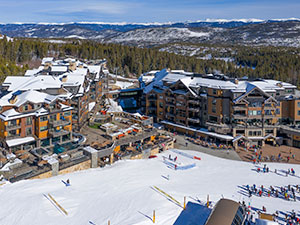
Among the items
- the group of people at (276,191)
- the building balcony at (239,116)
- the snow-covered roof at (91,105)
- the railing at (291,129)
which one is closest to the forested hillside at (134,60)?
the railing at (291,129)

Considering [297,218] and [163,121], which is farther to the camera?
[163,121]

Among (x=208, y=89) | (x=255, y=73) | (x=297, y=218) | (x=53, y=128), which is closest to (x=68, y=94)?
(x=53, y=128)

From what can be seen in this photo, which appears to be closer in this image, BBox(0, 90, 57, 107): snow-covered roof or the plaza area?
BBox(0, 90, 57, 107): snow-covered roof

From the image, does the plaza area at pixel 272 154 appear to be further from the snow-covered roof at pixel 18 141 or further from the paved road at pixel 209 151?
the snow-covered roof at pixel 18 141

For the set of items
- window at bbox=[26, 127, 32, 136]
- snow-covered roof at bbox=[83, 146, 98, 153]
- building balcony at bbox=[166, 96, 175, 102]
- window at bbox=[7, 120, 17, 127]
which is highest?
building balcony at bbox=[166, 96, 175, 102]

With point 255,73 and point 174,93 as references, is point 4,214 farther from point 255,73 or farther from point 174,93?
point 255,73

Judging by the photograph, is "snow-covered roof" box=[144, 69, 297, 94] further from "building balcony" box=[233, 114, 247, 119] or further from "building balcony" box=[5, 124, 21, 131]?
"building balcony" box=[5, 124, 21, 131]

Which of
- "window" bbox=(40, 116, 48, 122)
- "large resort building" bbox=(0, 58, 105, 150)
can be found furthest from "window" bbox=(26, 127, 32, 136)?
"window" bbox=(40, 116, 48, 122)
